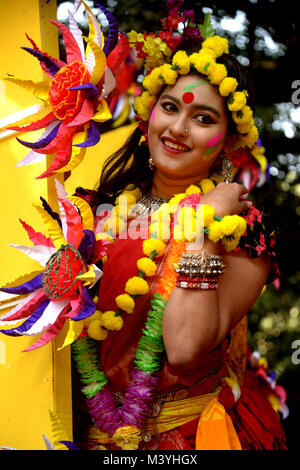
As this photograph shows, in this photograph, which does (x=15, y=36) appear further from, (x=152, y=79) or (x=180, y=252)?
(x=180, y=252)

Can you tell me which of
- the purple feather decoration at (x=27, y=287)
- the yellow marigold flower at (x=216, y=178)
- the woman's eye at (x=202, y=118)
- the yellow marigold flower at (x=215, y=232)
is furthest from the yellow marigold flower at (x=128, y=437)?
the woman's eye at (x=202, y=118)

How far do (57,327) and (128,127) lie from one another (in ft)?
4.44

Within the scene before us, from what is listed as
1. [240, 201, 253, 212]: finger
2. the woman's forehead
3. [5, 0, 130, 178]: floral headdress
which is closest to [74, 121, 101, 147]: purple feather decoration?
[5, 0, 130, 178]: floral headdress

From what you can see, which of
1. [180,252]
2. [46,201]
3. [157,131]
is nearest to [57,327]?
[46,201]

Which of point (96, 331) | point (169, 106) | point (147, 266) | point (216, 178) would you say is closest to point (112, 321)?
point (96, 331)

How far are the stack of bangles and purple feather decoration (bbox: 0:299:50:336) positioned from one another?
0.38m

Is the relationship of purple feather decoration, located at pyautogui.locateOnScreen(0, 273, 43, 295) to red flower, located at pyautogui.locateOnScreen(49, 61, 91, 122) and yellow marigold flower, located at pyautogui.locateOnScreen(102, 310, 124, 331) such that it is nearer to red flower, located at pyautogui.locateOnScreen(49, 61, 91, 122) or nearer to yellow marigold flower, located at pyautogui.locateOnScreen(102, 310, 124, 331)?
yellow marigold flower, located at pyautogui.locateOnScreen(102, 310, 124, 331)

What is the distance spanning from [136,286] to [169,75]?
0.72m

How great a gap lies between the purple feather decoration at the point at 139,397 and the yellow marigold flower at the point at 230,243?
46 cm

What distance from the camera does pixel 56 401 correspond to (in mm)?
1599

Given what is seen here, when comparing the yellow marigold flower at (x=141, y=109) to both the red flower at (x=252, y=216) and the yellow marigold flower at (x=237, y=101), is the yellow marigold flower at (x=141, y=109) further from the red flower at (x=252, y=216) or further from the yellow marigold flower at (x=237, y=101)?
the red flower at (x=252, y=216)

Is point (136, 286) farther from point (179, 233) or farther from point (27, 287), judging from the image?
point (27, 287)

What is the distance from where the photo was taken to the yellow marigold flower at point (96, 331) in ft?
5.80

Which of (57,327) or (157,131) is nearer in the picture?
(57,327)
